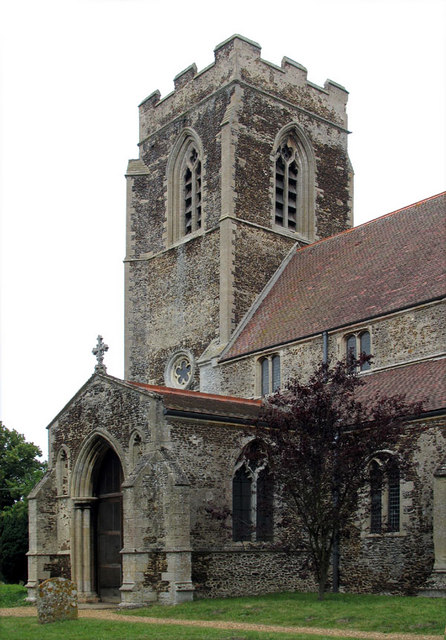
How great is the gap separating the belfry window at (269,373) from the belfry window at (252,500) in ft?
17.7

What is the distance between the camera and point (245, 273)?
3297 centimetres

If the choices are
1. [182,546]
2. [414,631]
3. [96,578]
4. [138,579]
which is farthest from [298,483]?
[96,578]

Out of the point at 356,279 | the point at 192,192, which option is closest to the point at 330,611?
the point at 356,279

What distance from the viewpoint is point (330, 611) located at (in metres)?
17.3

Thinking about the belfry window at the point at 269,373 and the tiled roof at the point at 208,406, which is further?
the belfry window at the point at 269,373

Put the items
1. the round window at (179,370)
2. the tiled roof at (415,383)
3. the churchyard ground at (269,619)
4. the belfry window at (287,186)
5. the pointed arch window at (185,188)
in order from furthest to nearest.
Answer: the pointed arch window at (185,188) → the belfry window at (287,186) → the round window at (179,370) → the tiled roof at (415,383) → the churchyard ground at (269,619)

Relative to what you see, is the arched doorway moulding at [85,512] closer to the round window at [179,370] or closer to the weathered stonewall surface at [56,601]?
the weathered stonewall surface at [56,601]

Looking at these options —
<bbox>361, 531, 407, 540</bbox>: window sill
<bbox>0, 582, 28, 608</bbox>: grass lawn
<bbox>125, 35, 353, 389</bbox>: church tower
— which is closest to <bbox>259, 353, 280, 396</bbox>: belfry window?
<bbox>125, 35, 353, 389</bbox>: church tower

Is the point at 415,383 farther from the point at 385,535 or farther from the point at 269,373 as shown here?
the point at 269,373

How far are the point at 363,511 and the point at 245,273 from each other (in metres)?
12.5

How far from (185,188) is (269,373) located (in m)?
11.4

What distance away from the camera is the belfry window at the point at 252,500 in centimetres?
2272

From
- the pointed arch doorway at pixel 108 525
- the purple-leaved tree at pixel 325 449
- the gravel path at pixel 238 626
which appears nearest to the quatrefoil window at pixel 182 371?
the pointed arch doorway at pixel 108 525

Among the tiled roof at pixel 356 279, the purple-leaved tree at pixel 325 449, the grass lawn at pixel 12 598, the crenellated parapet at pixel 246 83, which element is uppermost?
the crenellated parapet at pixel 246 83
